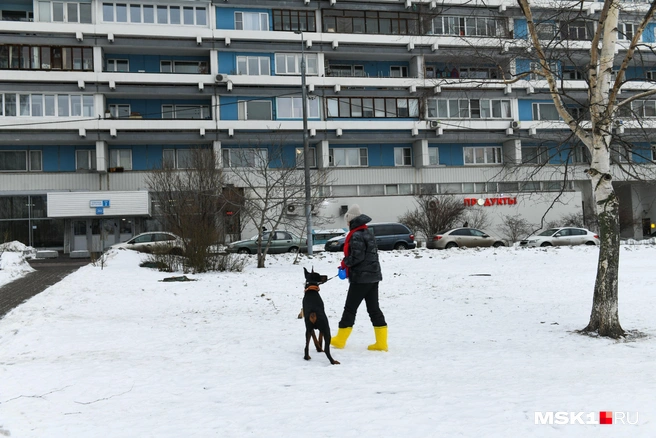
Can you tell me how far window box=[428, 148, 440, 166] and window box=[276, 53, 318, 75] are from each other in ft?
31.9

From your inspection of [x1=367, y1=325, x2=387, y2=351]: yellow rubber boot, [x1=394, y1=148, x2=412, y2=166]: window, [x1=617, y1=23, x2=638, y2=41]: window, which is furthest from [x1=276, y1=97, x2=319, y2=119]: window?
[x1=367, y1=325, x2=387, y2=351]: yellow rubber boot

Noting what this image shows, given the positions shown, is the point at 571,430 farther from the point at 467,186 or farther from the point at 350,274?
the point at 467,186

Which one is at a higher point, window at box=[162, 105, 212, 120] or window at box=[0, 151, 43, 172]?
window at box=[162, 105, 212, 120]

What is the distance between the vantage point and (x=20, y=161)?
110ft

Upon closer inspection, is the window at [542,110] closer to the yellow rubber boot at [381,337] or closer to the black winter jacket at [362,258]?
the black winter jacket at [362,258]

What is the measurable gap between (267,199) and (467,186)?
22.4m

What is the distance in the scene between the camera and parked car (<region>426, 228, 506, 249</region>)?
27.1 meters

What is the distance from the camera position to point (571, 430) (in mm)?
3910

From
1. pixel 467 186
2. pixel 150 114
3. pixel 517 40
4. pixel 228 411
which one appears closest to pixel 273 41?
pixel 150 114

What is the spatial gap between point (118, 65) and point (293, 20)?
11.8 metres

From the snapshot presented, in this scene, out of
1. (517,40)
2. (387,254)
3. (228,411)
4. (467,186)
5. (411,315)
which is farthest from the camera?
(467,186)

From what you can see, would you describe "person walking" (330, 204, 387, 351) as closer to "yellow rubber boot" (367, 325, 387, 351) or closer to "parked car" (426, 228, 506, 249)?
"yellow rubber boot" (367, 325, 387, 351)

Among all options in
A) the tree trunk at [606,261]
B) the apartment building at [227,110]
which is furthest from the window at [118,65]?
the tree trunk at [606,261]

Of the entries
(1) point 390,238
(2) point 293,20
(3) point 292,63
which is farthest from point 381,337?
(2) point 293,20
